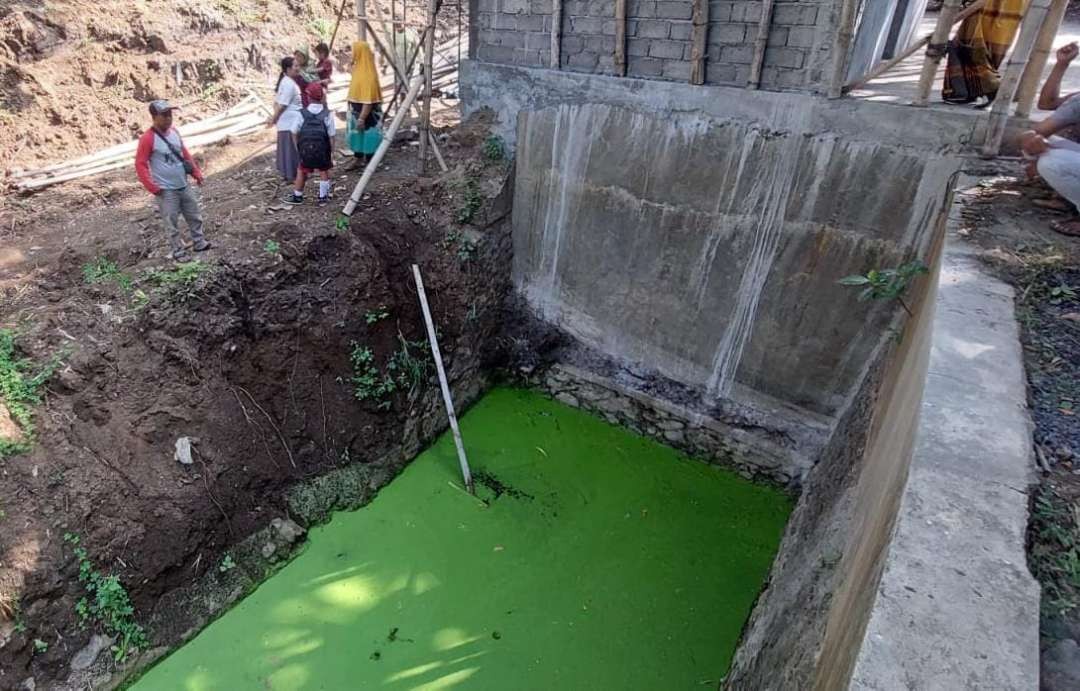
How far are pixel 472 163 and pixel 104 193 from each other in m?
3.64

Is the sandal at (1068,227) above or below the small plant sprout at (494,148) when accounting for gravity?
above

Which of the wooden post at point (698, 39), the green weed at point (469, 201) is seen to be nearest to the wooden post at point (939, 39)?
the wooden post at point (698, 39)

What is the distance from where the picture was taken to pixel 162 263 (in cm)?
495

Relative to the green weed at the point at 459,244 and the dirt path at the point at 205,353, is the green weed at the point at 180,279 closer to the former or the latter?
the dirt path at the point at 205,353

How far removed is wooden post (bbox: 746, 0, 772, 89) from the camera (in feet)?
14.6

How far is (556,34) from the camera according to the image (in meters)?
5.42

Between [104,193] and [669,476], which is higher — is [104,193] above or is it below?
above

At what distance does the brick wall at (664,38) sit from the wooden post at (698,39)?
49 mm

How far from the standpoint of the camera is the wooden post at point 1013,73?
3660 mm

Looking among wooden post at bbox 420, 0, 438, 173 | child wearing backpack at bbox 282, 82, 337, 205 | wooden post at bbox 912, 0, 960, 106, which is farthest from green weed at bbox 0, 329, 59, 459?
wooden post at bbox 912, 0, 960, 106

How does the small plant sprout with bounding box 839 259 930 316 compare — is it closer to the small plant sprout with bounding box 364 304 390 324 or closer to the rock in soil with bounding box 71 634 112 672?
the small plant sprout with bounding box 364 304 390 324

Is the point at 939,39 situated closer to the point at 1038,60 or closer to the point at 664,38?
the point at 1038,60

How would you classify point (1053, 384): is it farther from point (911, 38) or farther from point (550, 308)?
point (911, 38)

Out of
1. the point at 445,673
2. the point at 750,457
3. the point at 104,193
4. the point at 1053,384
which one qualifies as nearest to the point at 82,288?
the point at 104,193
